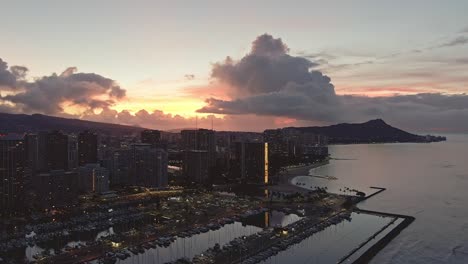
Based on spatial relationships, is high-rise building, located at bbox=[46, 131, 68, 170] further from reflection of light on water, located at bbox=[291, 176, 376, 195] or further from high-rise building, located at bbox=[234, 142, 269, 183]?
reflection of light on water, located at bbox=[291, 176, 376, 195]

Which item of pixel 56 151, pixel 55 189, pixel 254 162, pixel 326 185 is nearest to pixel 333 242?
pixel 55 189

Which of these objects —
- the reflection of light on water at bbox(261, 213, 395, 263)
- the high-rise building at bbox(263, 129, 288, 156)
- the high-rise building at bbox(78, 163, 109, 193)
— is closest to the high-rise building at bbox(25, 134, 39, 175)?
the high-rise building at bbox(78, 163, 109, 193)

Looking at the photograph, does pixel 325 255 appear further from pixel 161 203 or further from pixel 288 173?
pixel 288 173

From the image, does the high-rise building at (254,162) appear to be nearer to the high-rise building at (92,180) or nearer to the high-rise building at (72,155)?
the high-rise building at (92,180)

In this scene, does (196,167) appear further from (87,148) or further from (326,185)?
(87,148)

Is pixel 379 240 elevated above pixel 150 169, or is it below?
below
